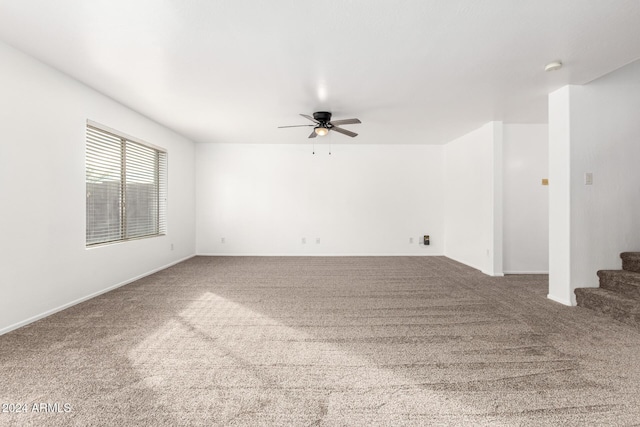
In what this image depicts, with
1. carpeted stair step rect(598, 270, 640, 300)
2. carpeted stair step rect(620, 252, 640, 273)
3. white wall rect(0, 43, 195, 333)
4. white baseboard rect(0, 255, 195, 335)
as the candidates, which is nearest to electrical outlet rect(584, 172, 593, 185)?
carpeted stair step rect(620, 252, 640, 273)

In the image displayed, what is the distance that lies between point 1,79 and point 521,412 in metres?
4.58

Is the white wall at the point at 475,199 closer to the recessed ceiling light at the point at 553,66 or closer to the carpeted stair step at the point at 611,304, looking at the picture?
the carpeted stair step at the point at 611,304

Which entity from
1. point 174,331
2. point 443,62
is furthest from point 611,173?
point 174,331

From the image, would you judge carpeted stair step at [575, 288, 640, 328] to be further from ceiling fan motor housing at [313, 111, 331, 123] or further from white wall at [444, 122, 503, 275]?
ceiling fan motor housing at [313, 111, 331, 123]

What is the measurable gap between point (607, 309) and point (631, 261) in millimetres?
770

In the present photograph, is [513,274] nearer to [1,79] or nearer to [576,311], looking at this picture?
[576,311]

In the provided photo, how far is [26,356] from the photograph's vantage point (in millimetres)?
2127

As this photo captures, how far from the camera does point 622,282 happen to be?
3088 mm

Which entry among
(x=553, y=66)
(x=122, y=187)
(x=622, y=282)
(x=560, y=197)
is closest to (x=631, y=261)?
(x=622, y=282)

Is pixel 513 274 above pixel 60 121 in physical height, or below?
below

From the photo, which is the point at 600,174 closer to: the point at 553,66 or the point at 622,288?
the point at 622,288

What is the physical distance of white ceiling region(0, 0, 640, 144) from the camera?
2.06 metres

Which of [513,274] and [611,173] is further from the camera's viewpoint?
[513,274]

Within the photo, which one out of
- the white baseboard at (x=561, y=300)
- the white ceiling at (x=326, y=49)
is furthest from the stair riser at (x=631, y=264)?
the white ceiling at (x=326, y=49)
